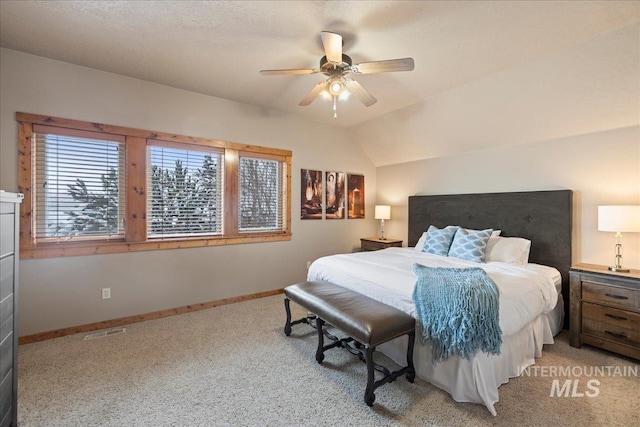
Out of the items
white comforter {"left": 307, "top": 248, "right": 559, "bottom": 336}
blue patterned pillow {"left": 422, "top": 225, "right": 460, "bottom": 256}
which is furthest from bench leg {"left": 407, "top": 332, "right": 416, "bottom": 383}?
blue patterned pillow {"left": 422, "top": 225, "right": 460, "bottom": 256}

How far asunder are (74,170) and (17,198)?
5.22 ft

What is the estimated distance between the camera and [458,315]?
1.81m

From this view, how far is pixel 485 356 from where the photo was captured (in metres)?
1.79

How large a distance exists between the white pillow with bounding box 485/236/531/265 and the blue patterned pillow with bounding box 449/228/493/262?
0.29 feet

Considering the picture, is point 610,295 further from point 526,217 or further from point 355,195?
point 355,195

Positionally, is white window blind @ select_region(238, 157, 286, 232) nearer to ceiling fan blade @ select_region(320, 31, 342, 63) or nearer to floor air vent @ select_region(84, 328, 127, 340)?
floor air vent @ select_region(84, 328, 127, 340)

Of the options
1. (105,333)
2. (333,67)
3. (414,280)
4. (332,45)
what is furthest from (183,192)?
(414,280)

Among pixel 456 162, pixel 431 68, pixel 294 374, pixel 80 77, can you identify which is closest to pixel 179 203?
pixel 80 77

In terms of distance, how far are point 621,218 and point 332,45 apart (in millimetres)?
2850

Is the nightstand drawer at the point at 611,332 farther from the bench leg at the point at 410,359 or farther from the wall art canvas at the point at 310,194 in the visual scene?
the wall art canvas at the point at 310,194

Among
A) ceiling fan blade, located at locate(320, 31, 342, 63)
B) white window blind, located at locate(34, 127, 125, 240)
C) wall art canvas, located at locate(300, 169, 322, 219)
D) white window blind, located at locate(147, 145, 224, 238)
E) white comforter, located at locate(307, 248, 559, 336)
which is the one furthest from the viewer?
wall art canvas, located at locate(300, 169, 322, 219)

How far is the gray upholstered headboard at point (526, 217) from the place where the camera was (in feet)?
9.80

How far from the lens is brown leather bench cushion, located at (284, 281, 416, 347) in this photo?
1.83 m

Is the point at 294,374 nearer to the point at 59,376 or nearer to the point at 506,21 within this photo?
the point at 59,376
